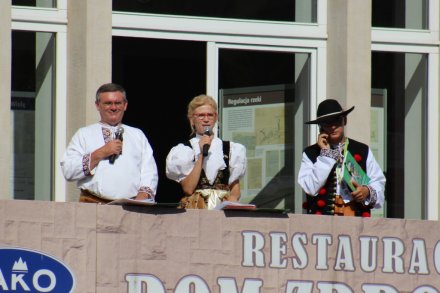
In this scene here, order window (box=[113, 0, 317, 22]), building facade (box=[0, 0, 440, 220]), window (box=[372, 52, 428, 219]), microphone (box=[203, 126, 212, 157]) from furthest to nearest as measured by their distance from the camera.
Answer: window (box=[372, 52, 428, 219]) → window (box=[113, 0, 317, 22]) → building facade (box=[0, 0, 440, 220]) → microphone (box=[203, 126, 212, 157])

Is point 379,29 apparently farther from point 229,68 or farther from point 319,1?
point 229,68

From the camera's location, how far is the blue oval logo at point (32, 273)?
796 centimetres

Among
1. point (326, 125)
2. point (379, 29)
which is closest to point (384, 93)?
point (379, 29)

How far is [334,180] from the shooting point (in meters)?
9.35

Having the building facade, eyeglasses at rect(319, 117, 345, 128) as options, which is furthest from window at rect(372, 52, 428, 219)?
eyeglasses at rect(319, 117, 345, 128)

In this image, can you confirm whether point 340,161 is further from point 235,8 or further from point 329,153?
point 235,8

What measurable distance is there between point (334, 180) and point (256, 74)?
2.40 meters

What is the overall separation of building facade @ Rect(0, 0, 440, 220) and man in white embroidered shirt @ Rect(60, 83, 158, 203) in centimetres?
160

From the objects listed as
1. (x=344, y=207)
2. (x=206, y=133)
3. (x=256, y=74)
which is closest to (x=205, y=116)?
Result: (x=206, y=133)

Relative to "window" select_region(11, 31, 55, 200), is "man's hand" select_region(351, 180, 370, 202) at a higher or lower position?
lower

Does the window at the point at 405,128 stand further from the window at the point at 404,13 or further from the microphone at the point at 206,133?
the microphone at the point at 206,133

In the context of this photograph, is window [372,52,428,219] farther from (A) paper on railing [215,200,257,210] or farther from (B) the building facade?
(A) paper on railing [215,200,257,210]

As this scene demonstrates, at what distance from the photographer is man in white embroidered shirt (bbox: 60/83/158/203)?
884 cm

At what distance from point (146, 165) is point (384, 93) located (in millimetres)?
3339
